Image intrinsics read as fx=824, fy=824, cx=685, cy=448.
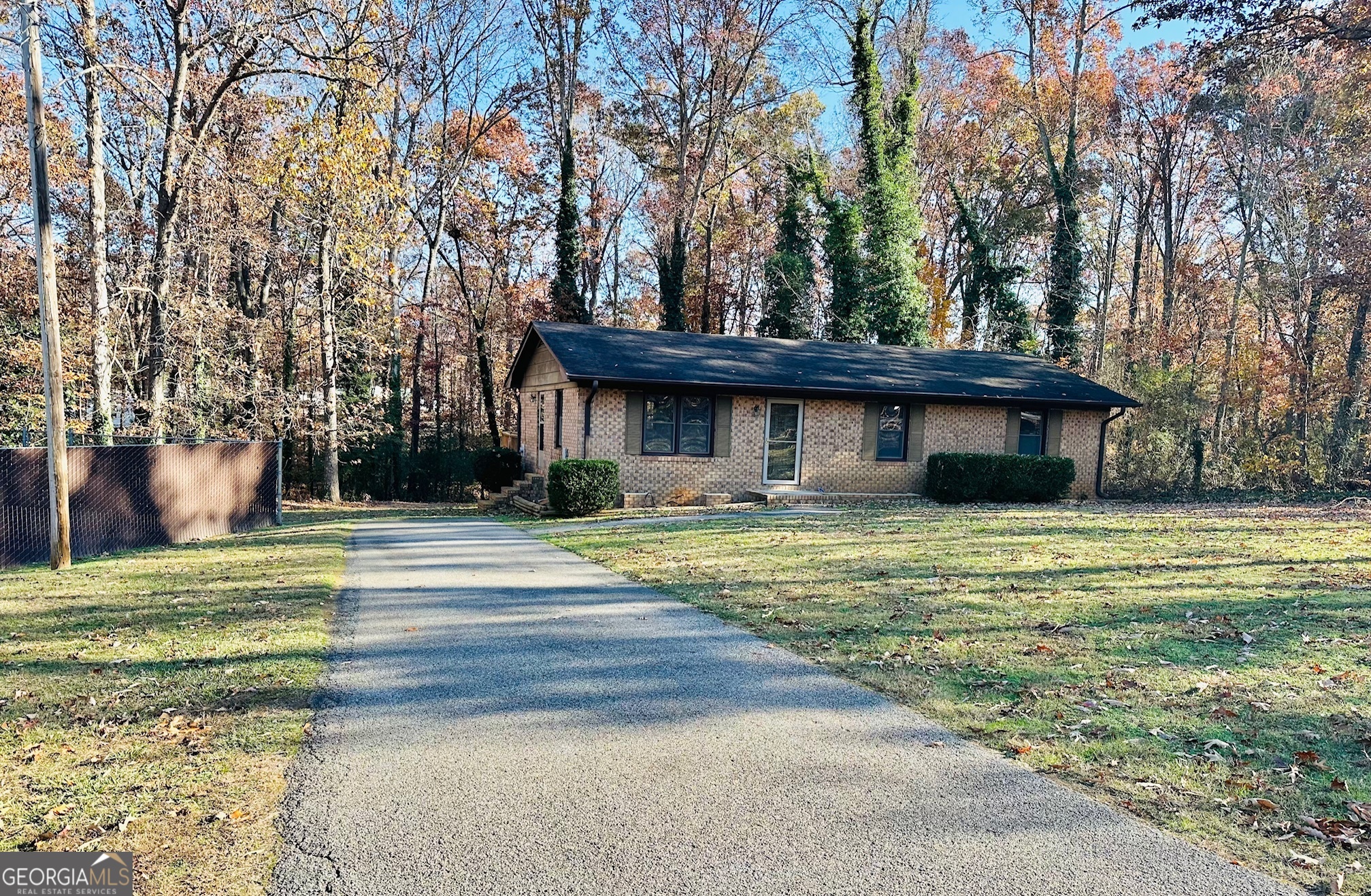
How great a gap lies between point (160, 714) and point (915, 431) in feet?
55.2

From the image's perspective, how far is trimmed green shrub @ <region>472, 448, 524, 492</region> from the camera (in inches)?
877

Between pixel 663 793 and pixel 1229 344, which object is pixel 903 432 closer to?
pixel 1229 344

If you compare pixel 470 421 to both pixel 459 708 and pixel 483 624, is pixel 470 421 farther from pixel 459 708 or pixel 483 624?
pixel 459 708

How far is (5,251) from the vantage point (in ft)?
59.5

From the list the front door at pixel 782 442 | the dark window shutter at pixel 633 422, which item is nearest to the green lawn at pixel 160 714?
the dark window shutter at pixel 633 422

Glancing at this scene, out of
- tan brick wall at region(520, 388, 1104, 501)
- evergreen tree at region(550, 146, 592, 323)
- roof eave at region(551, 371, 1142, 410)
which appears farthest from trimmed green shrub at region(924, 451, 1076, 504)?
evergreen tree at region(550, 146, 592, 323)

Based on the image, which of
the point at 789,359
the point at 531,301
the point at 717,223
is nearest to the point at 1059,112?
the point at 717,223

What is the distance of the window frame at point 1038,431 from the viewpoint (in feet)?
65.3

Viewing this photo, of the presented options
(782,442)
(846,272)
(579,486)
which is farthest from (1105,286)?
(579,486)

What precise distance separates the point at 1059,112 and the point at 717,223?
13251 mm

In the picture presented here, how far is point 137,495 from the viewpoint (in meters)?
11.9

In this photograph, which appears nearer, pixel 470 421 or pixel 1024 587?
pixel 1024 587

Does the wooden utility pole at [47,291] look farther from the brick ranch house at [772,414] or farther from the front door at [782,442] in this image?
the front door at [782,442]

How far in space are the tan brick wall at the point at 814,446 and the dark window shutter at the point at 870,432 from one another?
4.7 inches
